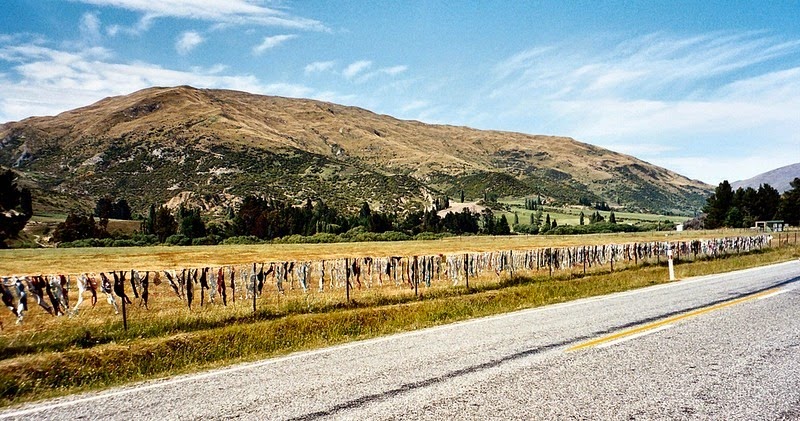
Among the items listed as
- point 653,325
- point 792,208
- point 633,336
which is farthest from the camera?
point 792,208

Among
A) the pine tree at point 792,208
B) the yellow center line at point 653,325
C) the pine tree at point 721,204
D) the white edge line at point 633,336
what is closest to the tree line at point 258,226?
the pine tree at point 721,204

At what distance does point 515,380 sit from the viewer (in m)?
6.81

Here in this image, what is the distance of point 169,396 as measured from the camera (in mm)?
6797

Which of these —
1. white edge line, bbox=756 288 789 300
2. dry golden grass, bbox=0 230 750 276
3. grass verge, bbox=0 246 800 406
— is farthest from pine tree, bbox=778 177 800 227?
grass verge, bbox=0 246 800 406

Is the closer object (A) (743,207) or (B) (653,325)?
(B) (653,325)

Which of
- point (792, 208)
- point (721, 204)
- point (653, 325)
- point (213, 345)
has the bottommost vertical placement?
point (213, 345)

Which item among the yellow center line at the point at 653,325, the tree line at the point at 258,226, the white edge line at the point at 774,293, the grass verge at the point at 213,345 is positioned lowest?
the grass verge at the point at 213,345

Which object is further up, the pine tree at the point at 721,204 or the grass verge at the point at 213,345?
the pine tree at the point at 721,204

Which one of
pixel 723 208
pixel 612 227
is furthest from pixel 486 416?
pixel 612 227

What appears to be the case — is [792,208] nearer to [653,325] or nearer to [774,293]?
[774,293]

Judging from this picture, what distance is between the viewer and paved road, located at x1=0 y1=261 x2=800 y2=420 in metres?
5.78

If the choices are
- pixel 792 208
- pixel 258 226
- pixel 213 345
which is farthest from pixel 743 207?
pixel 213 345

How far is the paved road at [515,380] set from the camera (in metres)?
5.78

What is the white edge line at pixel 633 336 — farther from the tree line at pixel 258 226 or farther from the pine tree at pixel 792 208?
the pine tree at pixel 792 208
